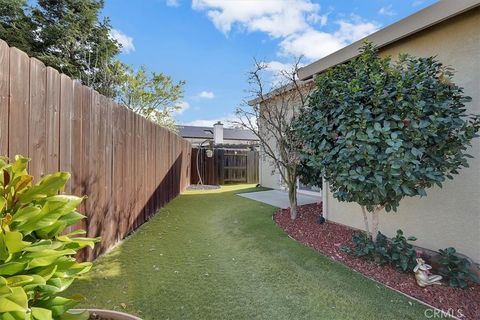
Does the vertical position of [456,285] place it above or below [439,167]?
below

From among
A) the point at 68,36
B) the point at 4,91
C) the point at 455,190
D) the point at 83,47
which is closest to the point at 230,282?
the point at 4,91

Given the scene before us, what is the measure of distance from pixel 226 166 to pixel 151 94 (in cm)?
649

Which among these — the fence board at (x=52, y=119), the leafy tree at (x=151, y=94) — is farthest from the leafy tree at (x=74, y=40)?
the fence board at (x=52, y=119)

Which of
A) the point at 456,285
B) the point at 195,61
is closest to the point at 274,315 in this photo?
the point at 456,285

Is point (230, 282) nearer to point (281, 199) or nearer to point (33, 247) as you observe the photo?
point (33, 247)

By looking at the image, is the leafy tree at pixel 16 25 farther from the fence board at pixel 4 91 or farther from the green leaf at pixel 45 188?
the green leaf at pixel 45 188

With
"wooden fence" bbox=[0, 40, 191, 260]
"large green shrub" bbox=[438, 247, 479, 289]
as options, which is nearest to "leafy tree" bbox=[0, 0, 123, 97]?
"wooden fence" bbox=[0, 40, 191, 260]

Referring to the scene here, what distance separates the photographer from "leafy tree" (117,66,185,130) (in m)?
14.6

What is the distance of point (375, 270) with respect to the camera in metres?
3.46

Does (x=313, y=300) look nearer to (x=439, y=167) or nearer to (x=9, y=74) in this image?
(x=439, y=167)

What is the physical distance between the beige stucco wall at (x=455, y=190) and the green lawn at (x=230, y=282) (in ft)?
4.77

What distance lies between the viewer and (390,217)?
14.6ft

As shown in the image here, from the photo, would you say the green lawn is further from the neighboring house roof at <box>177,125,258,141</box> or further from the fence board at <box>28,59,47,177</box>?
the neighboring house roof at <box>177,125,258,141</box>

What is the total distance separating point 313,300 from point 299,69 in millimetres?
→ 4751
